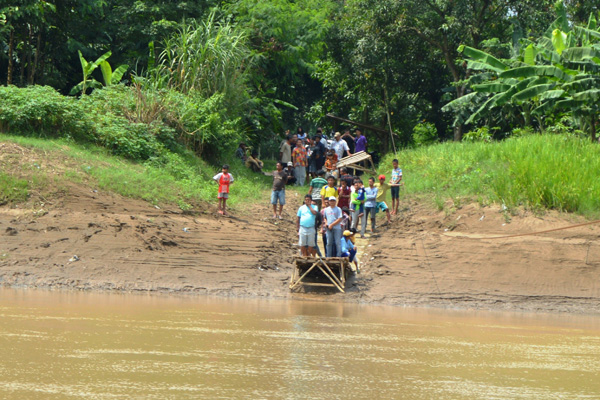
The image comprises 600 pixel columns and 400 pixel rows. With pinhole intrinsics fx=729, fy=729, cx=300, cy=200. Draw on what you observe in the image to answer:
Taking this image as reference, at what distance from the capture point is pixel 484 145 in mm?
18844

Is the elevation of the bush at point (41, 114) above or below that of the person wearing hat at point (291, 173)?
above

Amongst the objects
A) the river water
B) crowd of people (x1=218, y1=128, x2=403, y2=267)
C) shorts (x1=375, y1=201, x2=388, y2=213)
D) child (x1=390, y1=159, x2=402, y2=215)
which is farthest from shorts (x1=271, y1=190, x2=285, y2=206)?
the river water

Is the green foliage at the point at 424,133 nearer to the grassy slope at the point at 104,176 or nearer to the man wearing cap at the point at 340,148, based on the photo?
the man wearing cap at the point at 340,148

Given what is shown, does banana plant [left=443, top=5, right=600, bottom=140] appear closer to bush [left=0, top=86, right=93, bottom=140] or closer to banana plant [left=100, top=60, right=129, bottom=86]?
bush [left=0, top=86, right=93, bottom=140]

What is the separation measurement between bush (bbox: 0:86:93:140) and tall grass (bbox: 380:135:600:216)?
8500 millimetres

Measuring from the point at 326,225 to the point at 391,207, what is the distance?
16.5 ft

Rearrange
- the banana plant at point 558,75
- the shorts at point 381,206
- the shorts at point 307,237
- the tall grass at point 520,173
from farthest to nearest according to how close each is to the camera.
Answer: the banana plant at point 558,75 < the shorts at point 381,206 < the tall grass at point 520,173 < the shorts at point 307,237

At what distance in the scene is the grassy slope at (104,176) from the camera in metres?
15.3

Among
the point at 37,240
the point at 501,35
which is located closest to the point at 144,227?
the point at 37,240

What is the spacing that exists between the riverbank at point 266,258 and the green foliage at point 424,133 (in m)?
14.6

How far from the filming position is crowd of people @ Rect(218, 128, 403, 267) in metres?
13.4

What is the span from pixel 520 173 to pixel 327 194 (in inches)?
168

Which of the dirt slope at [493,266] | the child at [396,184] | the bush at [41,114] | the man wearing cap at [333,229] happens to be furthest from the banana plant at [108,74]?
the man wearing cap at [333,229]

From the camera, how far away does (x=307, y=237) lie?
528 inches
